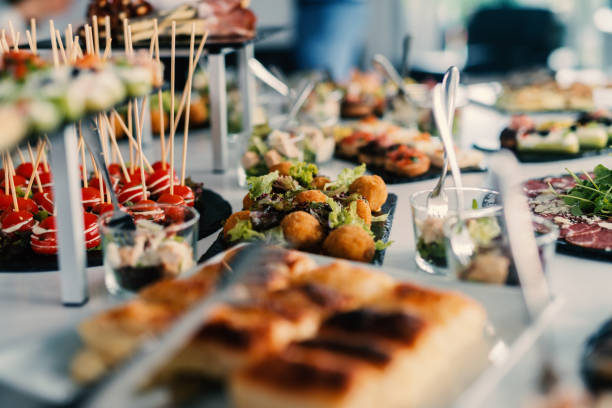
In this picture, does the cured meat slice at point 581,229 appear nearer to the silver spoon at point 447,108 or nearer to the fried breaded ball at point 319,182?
the silver spoon at point 447,108

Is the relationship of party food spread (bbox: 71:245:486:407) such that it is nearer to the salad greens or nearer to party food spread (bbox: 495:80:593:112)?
the salad greens

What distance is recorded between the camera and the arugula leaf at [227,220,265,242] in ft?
5.10

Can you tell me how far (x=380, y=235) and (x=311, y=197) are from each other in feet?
0.70

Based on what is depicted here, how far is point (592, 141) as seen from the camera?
2664 mm

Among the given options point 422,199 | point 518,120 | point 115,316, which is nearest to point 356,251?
point 422,199

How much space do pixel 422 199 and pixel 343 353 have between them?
80cm

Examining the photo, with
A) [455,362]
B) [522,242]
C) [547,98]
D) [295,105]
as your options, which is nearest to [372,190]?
[522,242]

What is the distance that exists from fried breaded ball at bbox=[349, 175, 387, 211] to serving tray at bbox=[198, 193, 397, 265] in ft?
0.14

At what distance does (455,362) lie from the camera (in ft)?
3.43

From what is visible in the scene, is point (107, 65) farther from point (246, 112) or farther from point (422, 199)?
point (246, 112)

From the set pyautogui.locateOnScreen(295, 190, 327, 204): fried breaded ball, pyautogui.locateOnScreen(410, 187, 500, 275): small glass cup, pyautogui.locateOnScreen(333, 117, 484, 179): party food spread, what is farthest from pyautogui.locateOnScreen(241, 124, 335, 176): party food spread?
pyautogui.locateOnScreen(410, 187, 500, 275): small glass cup

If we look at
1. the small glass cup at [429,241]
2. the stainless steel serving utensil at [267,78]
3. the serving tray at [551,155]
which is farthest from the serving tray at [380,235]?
the stainless steel serving utensil at [267,78]

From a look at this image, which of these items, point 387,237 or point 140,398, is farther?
point 387,237

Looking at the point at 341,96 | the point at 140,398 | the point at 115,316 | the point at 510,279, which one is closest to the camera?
the point at 140,398
